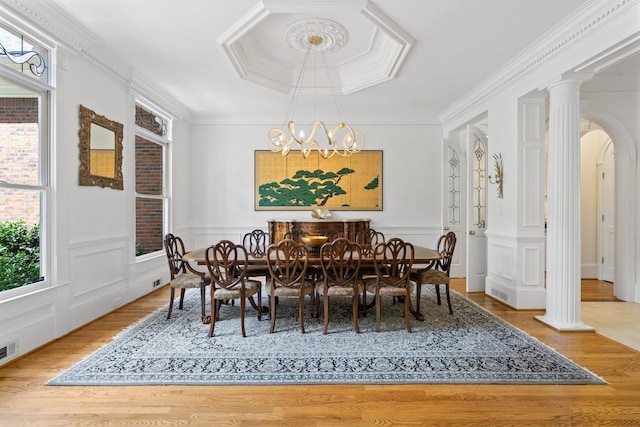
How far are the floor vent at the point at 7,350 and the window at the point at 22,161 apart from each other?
45 cm

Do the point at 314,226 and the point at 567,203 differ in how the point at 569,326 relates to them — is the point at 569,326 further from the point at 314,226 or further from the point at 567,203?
the point at 314,226

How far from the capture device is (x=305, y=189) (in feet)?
21.1

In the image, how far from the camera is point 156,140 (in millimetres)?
5305

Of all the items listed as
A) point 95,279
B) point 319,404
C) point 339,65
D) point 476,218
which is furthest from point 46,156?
point 476,218

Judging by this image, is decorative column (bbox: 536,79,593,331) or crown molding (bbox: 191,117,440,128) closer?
decorative column (bbox: 536,79,593,331)

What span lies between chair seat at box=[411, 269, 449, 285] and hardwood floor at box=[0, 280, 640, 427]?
1.54 m

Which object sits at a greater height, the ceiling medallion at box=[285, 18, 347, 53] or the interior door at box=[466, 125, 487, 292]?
the ceiling medallion at box=[285, 18, 347, 53]

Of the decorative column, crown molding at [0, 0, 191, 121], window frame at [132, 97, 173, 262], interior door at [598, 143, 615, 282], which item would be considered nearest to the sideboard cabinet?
window frame at [132, 97, 173, 262]

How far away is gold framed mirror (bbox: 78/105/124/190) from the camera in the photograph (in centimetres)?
351

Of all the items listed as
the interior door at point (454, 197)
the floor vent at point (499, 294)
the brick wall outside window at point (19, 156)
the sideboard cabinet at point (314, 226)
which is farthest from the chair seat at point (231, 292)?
the interior door at point (454, 197)

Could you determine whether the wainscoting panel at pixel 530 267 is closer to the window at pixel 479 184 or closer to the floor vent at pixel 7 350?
the window at pixel 479 184

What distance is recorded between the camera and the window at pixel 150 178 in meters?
4.92

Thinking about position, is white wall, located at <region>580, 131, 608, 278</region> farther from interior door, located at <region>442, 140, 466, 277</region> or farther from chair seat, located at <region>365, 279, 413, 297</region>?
chair seat, located at <region>365, 279, 413, 297</region>

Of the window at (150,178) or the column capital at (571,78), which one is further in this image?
the window at (150,178)
